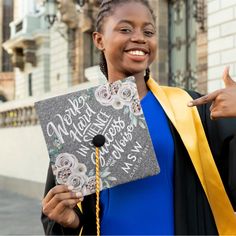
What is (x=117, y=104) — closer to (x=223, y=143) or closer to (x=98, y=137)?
(x=98, y=137)

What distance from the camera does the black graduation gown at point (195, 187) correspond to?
4.53 feet

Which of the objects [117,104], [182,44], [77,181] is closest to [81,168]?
[77,181]

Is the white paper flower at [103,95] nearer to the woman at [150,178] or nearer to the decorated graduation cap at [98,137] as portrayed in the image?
the decorated graduation cap at [98,137]

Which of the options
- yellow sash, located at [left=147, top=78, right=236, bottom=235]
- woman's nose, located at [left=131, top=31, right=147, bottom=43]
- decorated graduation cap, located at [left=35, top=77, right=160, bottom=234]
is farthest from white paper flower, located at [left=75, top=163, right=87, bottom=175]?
woman's nose, located at [left=131, top=31, right=147, bottom=43]

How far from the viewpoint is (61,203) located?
1303mm

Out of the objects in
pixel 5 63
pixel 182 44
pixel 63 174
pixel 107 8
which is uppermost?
pixel 5 63

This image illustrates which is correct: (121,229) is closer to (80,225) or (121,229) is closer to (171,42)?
(80,225)

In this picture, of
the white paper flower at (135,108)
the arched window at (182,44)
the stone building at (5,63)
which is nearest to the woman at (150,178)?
the white paper flower at (135,108)

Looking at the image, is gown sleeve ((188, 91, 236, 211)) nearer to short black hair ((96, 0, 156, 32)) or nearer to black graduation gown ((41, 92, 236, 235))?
black graduation gown ((41, 92, 236, 235))

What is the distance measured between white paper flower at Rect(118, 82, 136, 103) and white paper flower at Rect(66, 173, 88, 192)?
0.81ft

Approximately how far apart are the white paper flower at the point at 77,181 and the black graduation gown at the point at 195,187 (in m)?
0.17

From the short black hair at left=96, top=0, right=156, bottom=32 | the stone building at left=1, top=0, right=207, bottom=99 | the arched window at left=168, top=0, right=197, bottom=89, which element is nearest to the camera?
the short black hair at left=96, top=0, right=156, bottom=32

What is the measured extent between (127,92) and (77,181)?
0.95ft

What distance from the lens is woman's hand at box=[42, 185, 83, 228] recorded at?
130 centimetres
